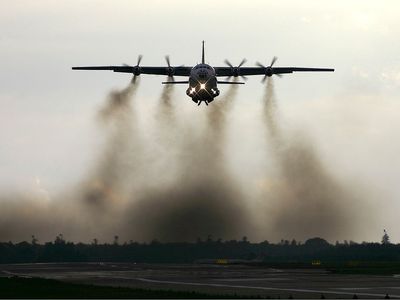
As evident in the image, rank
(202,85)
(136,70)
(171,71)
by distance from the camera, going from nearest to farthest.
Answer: (202,85)
(136,70)
(171,71)

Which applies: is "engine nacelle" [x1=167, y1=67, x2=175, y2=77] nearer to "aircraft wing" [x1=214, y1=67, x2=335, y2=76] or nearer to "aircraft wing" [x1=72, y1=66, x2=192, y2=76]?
"aircraft wing" [x1=72, y1=66, x2=192, y2=76]

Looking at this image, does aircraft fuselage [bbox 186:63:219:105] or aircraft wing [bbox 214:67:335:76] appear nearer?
aircraft fuselage [bbox 186:63:219:105]

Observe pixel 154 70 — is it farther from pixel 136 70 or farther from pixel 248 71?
pixel 248 71

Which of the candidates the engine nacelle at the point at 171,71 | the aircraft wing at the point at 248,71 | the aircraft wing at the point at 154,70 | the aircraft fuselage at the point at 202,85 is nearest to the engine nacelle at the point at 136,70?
the aircraft wing at the point at 154,70

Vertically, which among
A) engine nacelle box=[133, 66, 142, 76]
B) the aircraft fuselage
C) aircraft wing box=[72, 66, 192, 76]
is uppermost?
aircraft wing box=[72, 66, 192, 76]

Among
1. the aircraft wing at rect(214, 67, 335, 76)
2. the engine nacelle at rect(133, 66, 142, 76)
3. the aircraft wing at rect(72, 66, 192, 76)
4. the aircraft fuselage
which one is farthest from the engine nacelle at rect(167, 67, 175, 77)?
the aircraft fuselage

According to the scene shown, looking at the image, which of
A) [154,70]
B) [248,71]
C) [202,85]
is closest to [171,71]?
[154,70]

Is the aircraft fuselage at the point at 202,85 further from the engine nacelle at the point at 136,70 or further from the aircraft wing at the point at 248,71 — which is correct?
the engine nacelle at the point at 136,70

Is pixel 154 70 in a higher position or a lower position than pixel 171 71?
higher

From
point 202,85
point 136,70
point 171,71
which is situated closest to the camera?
point 202,85

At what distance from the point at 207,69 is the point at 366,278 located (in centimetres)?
3189

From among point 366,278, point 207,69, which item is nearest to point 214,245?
point 207,69

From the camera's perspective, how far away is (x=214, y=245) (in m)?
164

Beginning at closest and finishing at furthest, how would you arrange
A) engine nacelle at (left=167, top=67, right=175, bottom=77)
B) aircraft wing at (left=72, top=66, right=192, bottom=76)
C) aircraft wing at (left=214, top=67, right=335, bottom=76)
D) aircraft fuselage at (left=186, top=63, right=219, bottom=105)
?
1. aircraft fuselage at (left=186, top=63, right=219, bottom=105)
2. aircraft wing at (left=72, top=66, right=192, bottom=76)
3. aircraft wing at (left=214, top=67, right=335, bottom=76)
4. engine nacelle at (left=167, top=67, right=175, bottom=77)
